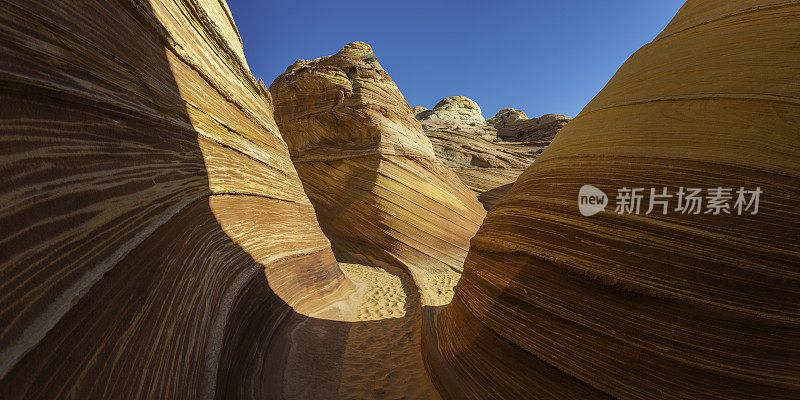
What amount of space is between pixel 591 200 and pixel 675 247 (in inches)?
16.9

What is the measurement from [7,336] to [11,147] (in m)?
0.60

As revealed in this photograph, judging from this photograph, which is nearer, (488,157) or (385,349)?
(385,349)

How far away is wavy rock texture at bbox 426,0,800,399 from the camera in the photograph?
1219mm

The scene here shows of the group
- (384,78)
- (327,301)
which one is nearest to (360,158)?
(384,78)

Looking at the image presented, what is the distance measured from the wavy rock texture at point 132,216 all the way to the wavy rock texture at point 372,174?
3547 millimetres

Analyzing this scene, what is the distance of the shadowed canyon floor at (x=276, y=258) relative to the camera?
972 millimetres

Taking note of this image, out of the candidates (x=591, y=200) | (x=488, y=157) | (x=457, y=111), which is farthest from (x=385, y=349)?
(x=457, y=111)

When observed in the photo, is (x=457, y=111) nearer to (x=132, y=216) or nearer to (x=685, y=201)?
(x=685, y=201)

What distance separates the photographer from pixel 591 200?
161 centimetres

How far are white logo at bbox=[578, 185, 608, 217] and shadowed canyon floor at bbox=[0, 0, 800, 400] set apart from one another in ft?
0.14

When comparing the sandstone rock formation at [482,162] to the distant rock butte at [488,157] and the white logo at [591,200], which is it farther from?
the white logo at [591,200]

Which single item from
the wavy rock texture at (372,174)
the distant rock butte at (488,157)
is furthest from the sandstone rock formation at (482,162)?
the wavy rock texture at (372,174)

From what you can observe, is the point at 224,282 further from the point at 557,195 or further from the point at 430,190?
the point at 430,190

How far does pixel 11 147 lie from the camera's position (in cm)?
86
